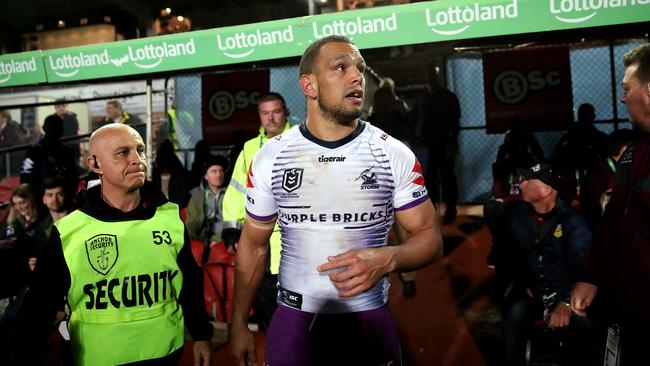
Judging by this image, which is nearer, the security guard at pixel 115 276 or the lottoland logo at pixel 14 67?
the security guard at pixel 115 276

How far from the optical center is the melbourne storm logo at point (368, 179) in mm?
2209

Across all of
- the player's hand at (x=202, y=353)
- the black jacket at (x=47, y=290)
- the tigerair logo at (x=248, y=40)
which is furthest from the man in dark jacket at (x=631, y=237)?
the tigerair logo at (x=248, y=40)

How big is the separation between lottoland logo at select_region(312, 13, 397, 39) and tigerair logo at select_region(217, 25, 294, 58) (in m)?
0.38

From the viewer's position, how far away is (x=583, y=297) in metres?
2.73

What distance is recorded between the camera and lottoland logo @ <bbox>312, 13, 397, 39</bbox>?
5.45m

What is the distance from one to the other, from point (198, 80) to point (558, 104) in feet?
26.9

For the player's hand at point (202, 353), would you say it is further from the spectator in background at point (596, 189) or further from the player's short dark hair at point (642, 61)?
the spectator in background at point (596, 189)

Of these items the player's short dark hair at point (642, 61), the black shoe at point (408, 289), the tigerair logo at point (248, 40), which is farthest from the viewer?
the black shoe at point (408, 289)

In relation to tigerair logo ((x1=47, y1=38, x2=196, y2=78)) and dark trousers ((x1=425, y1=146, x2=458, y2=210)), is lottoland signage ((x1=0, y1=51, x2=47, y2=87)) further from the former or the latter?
dark trousers ((x1=425, y1=146, x2=458, y2=210))

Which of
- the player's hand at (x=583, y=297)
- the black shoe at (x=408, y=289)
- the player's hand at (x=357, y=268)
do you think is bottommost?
the black shoe at (x=408, y=289)

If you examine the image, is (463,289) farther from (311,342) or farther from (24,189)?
(24,189)

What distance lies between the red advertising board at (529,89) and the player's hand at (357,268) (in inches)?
325

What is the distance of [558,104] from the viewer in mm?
9602

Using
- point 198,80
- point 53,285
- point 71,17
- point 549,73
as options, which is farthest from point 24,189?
point 71,17
